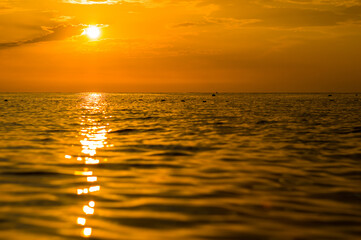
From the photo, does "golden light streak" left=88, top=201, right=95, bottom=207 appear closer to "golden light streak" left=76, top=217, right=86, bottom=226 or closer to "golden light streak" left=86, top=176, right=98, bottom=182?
"golden light streak" left=76, top=217, right=86, bottom=226

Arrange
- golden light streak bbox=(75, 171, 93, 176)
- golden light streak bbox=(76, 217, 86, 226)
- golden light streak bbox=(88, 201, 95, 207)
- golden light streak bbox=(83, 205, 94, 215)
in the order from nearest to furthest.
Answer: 1. golden light streak bbox=(76, 217, 86, 226)
2. golden light streak bbox=(83, 205, 94, 215)
3. golden light streak bbox=(88, 201, 95, 207)
4. golden light streak bbox=(75, 171, 93, 176)

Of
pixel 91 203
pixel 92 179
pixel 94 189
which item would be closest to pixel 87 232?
pixel 91 203

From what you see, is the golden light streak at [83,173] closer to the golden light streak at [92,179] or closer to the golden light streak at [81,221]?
the golden light streak at [92,179]

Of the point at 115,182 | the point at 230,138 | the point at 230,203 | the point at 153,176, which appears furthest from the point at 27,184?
the point at 230,138

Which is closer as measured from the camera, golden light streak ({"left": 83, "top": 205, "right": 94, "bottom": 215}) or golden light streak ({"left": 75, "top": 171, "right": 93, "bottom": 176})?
golden light streak ({"left": 83, "top": 205, "right": 94, "bottom": 215})

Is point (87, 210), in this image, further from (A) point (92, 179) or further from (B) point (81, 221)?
(A) point (92, 179)

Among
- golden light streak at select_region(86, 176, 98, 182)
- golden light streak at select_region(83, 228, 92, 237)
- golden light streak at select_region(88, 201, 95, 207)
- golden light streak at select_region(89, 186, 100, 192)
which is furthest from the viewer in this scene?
golden light streak at select_region(86, 176, 98, 182)

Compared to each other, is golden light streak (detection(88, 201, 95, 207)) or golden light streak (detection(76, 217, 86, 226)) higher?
golden light streak (detection(88, 201, 95, 207))

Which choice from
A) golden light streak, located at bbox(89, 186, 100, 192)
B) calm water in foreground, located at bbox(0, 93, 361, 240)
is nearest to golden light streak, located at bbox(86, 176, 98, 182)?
calm water in foreground, located at bbox(0, 93, 361, 240)

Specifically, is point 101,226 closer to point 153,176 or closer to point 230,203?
point 230,203

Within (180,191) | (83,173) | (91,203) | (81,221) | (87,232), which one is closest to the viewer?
(87,232)

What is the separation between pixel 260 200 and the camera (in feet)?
33.4

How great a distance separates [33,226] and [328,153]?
13326 mm

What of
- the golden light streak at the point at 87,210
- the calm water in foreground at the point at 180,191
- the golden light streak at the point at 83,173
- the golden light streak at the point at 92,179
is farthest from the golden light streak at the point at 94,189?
the golden light streak at the point at 83,173
